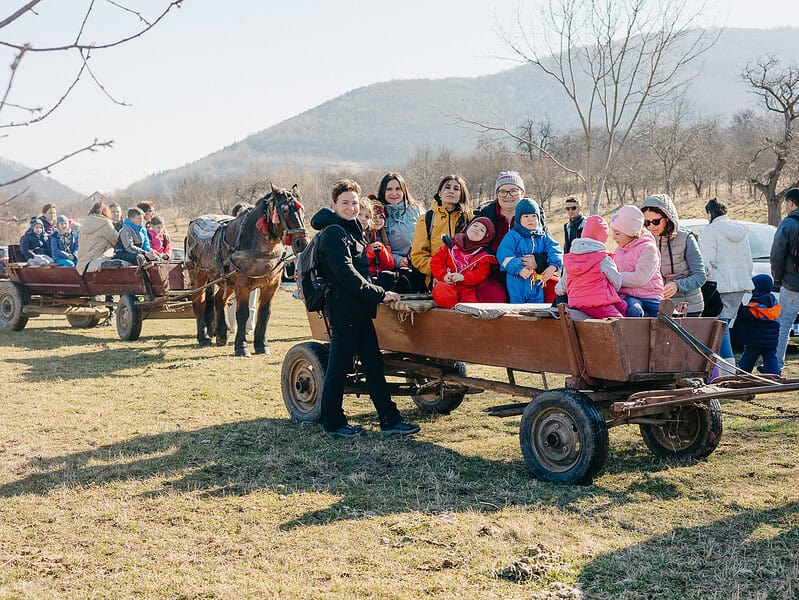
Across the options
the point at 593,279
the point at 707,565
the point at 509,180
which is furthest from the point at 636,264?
the point at 707,565

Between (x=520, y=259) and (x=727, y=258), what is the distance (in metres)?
4.11

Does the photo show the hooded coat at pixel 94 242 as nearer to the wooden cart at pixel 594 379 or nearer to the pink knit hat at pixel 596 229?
the wooden cart at pixel 594 379

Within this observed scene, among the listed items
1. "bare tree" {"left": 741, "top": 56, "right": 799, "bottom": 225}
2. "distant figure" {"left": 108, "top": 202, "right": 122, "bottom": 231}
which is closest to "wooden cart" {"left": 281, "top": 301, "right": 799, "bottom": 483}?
"distant figure" {"left": 108, "top": 202, "right": 122, "bottom": 231}

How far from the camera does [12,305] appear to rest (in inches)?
575

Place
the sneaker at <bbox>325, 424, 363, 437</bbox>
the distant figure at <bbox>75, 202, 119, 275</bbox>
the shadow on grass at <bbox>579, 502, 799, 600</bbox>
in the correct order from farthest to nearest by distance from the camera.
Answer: the distant figure at <bbox>75, 202, 119, 275</bbox> → the sneaker at <bbox>325, 424, 363, 437</bbox> → the shadow on grass at <bbox>579, 502, 799, 600</bbox>

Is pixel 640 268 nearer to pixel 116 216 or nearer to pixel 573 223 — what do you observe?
pixel 573 223

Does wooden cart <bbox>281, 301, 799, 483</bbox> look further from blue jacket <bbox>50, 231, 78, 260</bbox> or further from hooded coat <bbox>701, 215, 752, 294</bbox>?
blue jacket <bbox>50, 231, 78, 260</bbox>

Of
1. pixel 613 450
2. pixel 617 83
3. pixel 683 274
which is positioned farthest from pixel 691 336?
pixel 617 83

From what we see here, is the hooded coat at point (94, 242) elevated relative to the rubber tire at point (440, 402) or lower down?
elevated

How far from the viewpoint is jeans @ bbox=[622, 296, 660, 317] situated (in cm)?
527

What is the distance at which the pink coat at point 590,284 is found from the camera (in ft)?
16.7

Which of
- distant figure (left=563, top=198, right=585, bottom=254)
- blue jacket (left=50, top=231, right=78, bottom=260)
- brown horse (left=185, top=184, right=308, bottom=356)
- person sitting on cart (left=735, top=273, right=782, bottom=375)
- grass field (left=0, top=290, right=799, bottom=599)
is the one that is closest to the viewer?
grass field (left=0, top=290, right=799, bottom=599)

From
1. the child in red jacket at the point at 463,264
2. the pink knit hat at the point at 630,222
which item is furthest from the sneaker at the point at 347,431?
the pink knit hat at the point at 630,222

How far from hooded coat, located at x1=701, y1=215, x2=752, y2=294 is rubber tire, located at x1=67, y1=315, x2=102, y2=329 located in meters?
11.2
